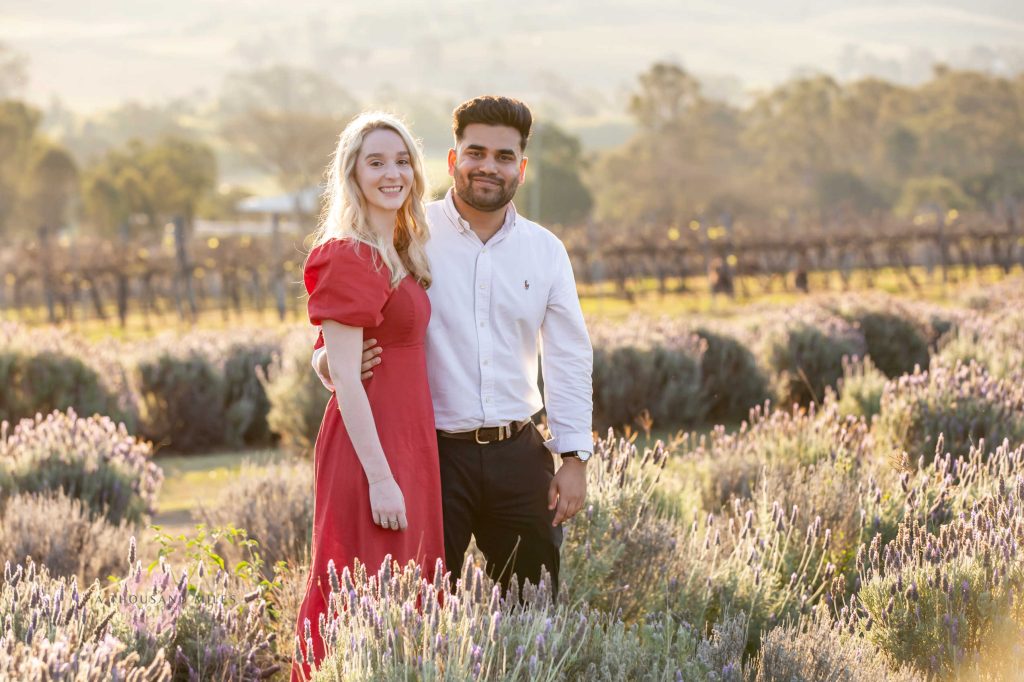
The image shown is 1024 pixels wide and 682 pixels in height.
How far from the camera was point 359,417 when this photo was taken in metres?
3.02

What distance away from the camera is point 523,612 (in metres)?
3.01

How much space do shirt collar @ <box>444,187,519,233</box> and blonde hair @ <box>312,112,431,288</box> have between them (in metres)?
0.15

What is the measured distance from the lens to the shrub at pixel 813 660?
3.06 metres

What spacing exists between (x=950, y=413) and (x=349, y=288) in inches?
173

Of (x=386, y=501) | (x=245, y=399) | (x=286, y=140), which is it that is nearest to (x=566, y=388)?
(x=386, y=501)

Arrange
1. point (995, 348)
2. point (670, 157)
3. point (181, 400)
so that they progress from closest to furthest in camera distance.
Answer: point (995, 348) → point (181, 400) → point (670, 157)

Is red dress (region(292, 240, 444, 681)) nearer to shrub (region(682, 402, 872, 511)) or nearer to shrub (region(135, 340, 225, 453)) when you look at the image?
shrub (region(682, 402, 872, 511))

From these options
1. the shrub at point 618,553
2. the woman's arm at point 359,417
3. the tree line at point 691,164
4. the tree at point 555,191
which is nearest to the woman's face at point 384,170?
the woman's arm at point 359,417

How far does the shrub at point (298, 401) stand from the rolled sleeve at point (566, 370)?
641 centimetres

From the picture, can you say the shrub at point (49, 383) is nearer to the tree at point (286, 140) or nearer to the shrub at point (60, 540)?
the shrub at point (60, 540)

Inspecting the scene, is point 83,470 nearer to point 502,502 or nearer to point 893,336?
point 502,502

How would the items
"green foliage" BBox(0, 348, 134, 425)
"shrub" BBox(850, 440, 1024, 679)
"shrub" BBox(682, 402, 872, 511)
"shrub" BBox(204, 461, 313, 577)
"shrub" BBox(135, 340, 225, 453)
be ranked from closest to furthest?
"shrub" BBox(850, 440, 1024, 679) < "shrub" BBox(204, 461, 313, 577) < "shrub" BBox(682, 402, 872, 511) < "green foliage" BBox(0, 348, 134, 425) < "shrub" BBox(135, 340, 225, 453)

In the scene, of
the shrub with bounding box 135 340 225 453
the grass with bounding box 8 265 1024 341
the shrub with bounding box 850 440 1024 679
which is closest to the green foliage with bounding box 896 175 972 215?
the grass with bounding box 8 265 1024 341

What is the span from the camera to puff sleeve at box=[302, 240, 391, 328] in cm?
299
